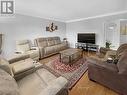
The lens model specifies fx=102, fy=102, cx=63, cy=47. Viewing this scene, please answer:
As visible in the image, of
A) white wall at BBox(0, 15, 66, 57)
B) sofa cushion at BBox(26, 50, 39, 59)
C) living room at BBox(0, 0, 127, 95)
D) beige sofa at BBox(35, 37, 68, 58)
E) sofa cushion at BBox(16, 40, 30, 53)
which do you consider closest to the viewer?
living room at BBox(0, 0, 127, 95)

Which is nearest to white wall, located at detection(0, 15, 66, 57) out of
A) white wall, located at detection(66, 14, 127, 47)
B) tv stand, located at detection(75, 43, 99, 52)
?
white wall, located at detection(66, 14, 127, 47)

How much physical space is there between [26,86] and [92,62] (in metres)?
1.62

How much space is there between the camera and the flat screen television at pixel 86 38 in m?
6.15

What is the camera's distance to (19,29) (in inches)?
197

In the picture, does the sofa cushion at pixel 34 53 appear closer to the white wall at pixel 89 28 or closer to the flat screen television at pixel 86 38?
the flat screen television at pixel 86 38

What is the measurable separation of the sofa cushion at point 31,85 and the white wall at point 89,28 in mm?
4900

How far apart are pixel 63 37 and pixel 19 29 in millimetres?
3655

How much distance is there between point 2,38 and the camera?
14.2ft

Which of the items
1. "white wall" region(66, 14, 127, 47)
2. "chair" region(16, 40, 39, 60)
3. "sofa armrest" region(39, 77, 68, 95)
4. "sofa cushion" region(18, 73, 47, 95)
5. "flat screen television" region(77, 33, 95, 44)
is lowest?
"sofa cushion" region(18, 73, 47, 95)

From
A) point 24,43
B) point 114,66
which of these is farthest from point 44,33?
point 114,66

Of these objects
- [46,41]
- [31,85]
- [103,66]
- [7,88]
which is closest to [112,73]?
[103,66]

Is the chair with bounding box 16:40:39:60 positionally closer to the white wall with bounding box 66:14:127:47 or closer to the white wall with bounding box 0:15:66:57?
the white wall with bounding box 0:15:66:57

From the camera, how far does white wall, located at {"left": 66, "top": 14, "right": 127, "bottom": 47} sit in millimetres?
5671

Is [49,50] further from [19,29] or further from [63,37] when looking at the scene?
[63,37]
